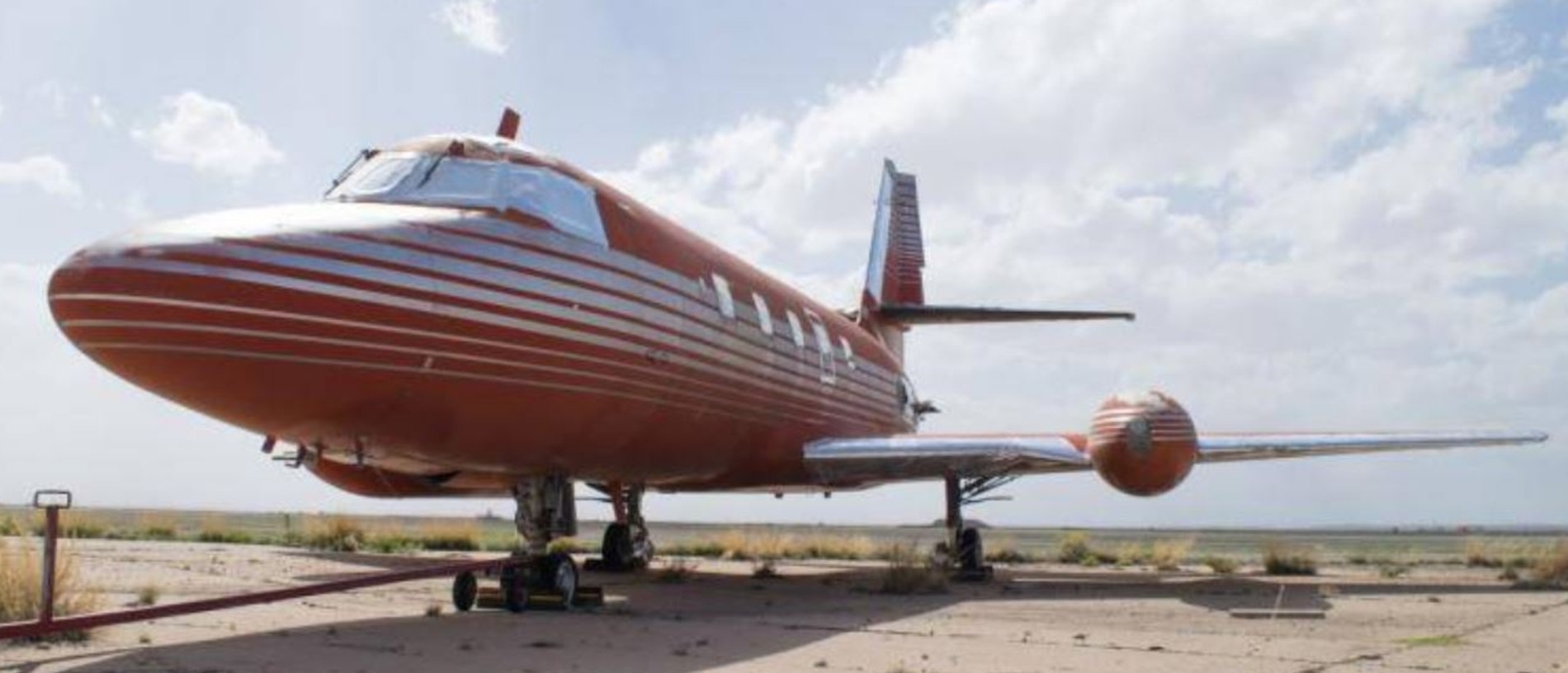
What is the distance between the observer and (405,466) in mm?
10617

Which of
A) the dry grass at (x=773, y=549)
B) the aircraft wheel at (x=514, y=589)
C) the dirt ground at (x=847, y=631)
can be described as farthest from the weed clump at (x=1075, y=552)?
the aircraft wheel at (x=514, y=589)

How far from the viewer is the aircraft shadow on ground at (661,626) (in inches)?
291

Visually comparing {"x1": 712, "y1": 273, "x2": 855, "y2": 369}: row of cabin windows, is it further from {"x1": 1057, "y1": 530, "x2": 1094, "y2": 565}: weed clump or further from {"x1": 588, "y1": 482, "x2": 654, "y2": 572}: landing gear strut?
{"x1": 1057, "y1": 530, "x2": 1094, "y2": 565}: weed clump

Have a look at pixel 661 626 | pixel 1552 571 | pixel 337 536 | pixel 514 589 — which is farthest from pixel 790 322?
pixel 337 536

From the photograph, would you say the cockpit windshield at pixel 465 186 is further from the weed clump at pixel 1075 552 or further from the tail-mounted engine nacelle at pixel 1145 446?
the weed clump at pixel 1075 552

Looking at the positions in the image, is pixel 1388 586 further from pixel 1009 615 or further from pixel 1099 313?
pixel 1099 313

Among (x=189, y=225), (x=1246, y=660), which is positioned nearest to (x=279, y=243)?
(x=189, y=225)

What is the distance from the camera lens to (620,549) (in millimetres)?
17891

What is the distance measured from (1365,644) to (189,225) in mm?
7850

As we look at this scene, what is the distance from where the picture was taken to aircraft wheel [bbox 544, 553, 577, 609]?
35.3ft

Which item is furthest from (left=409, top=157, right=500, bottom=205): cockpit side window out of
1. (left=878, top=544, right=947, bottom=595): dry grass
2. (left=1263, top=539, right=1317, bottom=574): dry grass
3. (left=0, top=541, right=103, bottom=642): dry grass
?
(left=1263, top=539, right=1317, bottom=574): dry grass

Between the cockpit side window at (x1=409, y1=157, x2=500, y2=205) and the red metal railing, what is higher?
the cockpit side window at (x1=409, y1=157, x2=500, y2=205)

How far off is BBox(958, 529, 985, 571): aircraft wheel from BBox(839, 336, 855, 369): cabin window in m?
3.09

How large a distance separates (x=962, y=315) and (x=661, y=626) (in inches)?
603
